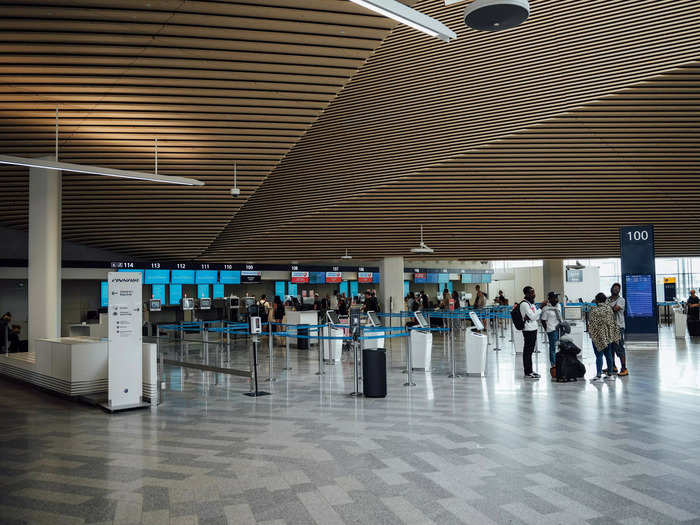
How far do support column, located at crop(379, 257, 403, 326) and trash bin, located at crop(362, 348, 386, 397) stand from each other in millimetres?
12266

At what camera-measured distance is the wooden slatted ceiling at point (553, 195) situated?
10.2 metres

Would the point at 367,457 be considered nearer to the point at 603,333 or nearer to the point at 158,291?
the point at 603,333

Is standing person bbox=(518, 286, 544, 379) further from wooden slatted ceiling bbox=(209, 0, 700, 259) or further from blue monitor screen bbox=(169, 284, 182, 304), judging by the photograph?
blue monitor screen bbox=(169, 284, 182, 304)

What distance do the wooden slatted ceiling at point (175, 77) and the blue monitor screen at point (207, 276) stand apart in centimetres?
1119

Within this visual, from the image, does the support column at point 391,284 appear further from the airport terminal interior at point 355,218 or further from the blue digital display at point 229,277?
the blue digital display at point 229,277

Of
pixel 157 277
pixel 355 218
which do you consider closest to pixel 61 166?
pixel 355 218

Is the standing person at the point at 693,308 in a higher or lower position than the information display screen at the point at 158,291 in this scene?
lower

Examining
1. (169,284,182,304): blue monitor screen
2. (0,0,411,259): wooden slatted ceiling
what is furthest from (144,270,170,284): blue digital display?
(0,0,411,259): wooden slatted ceiling

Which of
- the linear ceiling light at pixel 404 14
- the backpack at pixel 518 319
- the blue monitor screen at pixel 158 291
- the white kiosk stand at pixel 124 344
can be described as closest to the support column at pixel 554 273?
the backpack at pixel 518 319

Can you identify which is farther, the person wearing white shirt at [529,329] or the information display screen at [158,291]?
the information display screen at [158,291]

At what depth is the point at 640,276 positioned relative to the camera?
13.7 meters

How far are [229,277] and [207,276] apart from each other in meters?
1.06

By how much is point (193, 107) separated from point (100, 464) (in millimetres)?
5216

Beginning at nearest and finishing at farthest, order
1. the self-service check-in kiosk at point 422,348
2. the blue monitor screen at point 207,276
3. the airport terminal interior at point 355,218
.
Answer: the airport terminal interior at point 355,218 → the self-service check-in kiosk at point 422,348 → the blue monitor screen at point 207,276
